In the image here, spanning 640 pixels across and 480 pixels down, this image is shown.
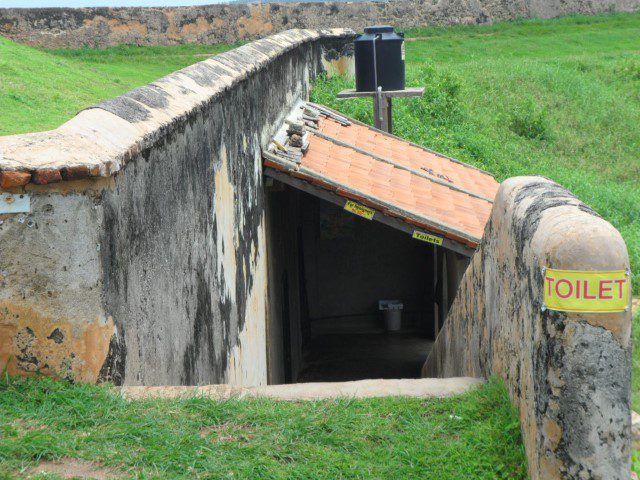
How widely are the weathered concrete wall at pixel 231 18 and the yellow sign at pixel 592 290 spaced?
1744 cm

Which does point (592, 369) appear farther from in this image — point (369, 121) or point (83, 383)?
point (369, 121)

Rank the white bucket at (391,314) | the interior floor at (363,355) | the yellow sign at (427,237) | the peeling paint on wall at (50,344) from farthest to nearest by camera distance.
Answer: the white bucket at (391,314), the interior floor at (363,355), the yellow sign at (427,237), the peeling paint on wall at (50,344)

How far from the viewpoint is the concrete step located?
341cm

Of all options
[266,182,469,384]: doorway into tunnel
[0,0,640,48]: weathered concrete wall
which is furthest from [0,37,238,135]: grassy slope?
[266,182,469,384]: doorway into tunnel

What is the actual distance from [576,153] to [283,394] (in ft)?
39.5

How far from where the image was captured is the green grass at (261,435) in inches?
111

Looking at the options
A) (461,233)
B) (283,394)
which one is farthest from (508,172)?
(283,394)

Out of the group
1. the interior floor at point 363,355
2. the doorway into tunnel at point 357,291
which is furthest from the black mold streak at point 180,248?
the doorway into tunnel at point 357,291

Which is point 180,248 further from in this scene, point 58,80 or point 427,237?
point 58,80

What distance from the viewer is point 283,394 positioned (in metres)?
3.47

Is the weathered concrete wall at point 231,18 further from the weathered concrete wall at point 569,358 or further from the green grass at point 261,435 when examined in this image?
the weathered concrete wall at point 569,358

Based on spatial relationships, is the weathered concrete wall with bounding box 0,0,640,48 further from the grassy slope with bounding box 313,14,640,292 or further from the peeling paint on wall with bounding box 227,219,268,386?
the peeling paint on wall with bounding box 227,219,268,386

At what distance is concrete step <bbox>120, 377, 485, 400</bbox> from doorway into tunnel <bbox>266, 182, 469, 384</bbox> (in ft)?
24.4

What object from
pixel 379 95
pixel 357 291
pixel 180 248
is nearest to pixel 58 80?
pixel 379 95
